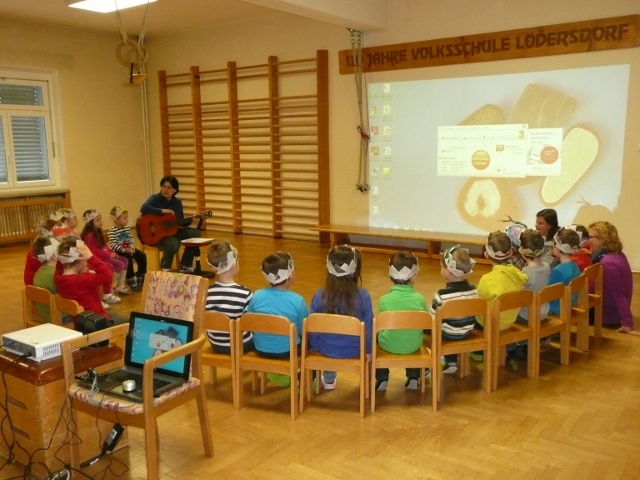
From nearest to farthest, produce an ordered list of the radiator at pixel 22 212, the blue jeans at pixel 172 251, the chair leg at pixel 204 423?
the chair leg at pixel 204 423 < the blue jeans at pixel 172 251 < the radiator at pixel 22 212

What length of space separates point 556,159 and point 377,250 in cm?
247

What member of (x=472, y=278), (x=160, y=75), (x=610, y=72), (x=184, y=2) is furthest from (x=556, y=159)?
(x=160, y=75)

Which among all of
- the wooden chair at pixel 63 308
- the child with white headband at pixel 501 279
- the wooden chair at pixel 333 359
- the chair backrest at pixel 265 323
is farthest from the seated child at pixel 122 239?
the child with white headband at pixel 501 279

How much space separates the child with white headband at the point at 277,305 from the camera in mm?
3287

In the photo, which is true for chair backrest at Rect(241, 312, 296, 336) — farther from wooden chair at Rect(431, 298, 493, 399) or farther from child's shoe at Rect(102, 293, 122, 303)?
child's shoe at Rect(102, 293, 122, 303)

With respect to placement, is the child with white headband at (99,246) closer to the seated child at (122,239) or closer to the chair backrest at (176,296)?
the seated child at (122,239)

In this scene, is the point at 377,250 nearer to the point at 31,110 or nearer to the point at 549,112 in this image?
the point at 549,112

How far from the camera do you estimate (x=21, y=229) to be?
9.15m

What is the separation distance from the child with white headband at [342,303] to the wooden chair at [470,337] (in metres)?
0.39

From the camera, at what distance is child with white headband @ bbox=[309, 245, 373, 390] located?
3.25 m

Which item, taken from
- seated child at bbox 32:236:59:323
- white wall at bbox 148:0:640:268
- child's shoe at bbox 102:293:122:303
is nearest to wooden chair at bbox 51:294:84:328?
seated child at bbox 32:236:59:323

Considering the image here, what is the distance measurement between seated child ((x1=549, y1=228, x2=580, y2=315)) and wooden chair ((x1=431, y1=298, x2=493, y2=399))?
37.9 inches

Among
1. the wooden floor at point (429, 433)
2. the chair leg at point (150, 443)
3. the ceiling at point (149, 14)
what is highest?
the ceiling at point (149, 14)

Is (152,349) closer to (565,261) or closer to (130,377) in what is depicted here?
(130,377)
